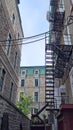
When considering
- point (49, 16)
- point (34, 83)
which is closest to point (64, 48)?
point (49, 16)

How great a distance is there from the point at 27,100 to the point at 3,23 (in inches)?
808

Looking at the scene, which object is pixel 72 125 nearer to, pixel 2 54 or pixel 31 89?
pixel 2 54

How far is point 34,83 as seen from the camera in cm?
3769

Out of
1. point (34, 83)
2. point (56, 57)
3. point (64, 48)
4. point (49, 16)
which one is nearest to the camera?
point (64, 48)

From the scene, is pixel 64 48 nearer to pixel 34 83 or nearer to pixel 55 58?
pixel 55 58

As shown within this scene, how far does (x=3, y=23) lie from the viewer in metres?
11.1

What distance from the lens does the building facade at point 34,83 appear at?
1412 inches

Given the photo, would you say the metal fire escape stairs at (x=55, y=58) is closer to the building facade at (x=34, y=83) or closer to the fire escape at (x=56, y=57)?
the fire escape at (x=56, y=57)

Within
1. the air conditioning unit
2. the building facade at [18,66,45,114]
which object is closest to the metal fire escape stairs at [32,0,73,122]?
the air conditioning unit

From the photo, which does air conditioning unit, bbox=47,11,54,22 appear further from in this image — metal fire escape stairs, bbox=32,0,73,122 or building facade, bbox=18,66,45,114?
building facade, bbox=18,66,45,114

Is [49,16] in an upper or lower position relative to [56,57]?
upper

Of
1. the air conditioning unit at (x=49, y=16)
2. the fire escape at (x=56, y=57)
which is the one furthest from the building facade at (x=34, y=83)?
the air conditioning unit at (x=49, y=16)

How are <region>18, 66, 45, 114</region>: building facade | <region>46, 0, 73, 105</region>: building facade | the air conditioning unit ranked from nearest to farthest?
<region>46, 0, 73, 105</region>: building facade, the air conditioning unit, <region>18, 66, 45, 114</region>: building facade

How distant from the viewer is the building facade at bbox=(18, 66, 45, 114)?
35.9 meters
